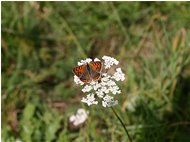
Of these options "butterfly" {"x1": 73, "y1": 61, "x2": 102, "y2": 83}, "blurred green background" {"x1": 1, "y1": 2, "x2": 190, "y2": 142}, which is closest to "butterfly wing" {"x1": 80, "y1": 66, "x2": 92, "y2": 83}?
"butterfly" {"x1": 73, "y1": 61, "x2": 102, "y2": 83}

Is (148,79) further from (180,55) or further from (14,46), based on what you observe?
(14,46)

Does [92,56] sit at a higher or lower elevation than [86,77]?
higher

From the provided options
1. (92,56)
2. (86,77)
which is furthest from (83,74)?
(92,56)

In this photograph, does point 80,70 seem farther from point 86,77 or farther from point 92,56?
point 92,56

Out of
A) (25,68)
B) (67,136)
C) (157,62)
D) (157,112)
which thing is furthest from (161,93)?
(25,68)

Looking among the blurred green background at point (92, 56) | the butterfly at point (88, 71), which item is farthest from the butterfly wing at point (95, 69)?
the blurred green background at point (92, 56)

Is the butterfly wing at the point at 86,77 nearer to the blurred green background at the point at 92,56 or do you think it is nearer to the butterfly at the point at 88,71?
the butterfly at the point at 88,71
